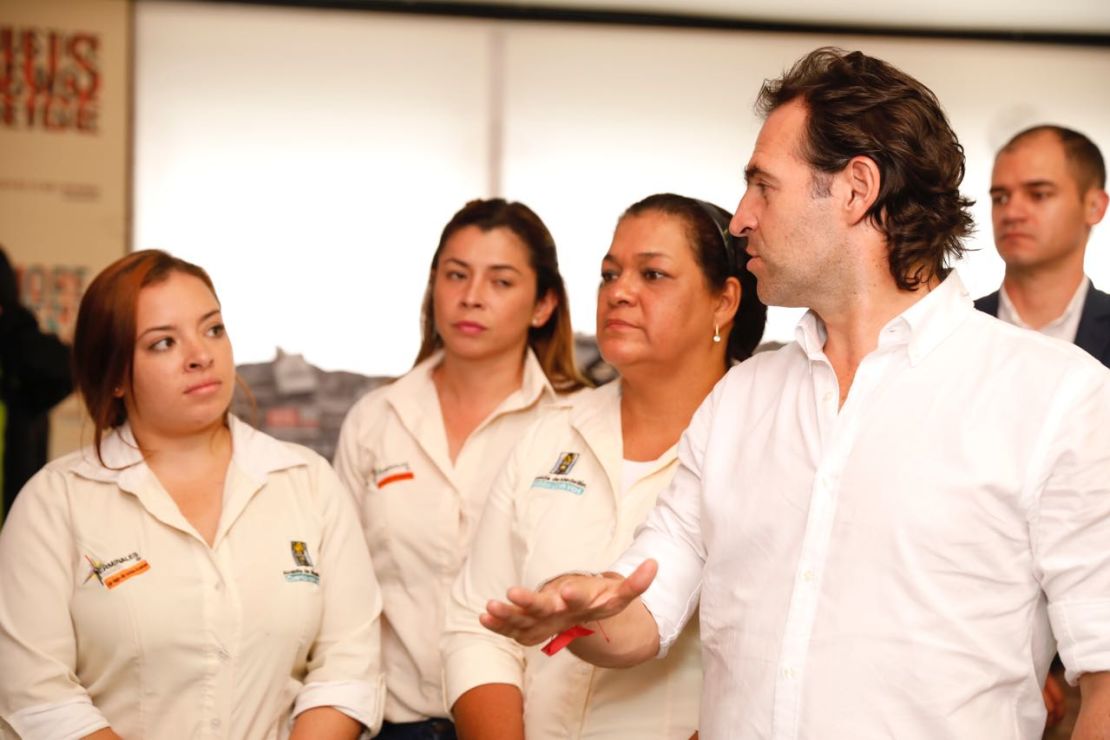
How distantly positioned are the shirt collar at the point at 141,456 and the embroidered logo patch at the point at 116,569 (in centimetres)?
16

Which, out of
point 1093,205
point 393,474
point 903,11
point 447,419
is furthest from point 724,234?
point 903,11

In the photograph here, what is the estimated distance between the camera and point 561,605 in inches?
65.6

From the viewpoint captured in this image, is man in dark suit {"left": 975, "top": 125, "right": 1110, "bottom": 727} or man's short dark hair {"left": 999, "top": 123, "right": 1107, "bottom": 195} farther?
man's short dark hair {"left": 999, "top": 123, "right": 1107, "bottom": 195}

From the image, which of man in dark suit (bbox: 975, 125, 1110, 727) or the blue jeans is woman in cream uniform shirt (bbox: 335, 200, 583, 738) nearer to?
the blue jeans

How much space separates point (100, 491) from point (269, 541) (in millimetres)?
338

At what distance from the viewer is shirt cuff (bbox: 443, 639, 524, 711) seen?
2.44m

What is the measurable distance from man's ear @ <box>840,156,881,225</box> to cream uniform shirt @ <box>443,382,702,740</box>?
78 cm

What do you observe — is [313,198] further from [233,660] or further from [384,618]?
[233,660]

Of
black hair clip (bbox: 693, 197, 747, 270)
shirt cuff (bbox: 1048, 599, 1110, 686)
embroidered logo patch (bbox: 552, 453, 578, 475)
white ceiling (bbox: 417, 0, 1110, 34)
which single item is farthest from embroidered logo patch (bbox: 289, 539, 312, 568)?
white ceiling (bbox: 417, 0, 1110, 34)

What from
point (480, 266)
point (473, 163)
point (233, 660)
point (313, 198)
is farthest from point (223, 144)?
point (233, 660)

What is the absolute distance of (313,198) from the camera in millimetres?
4973

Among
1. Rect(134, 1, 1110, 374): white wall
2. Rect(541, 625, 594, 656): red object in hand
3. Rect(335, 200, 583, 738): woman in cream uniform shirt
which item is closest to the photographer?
Rect(541, 625, 594, 656): red object in hand

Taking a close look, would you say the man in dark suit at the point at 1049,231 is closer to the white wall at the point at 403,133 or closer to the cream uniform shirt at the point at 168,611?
the white wall at the point at 403,133

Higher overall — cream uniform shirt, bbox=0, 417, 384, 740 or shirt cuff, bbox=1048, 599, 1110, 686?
shirt cuff, bbox=1048, 599, 1110, 686
